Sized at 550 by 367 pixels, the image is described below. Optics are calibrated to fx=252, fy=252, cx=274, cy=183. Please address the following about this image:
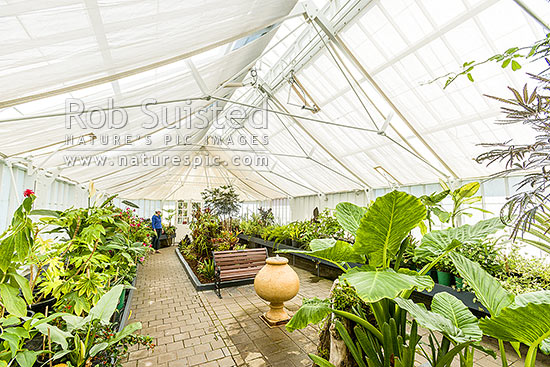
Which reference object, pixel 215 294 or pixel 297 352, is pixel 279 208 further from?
pixel 297 352

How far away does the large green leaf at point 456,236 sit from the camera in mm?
1710

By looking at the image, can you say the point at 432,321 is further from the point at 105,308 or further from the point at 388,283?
the point at 105,308

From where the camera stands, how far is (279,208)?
17422mm

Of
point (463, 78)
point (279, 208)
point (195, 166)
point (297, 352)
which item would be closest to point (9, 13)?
point (297, 352)

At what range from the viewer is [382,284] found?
3.99ft

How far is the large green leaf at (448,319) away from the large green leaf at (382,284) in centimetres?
16

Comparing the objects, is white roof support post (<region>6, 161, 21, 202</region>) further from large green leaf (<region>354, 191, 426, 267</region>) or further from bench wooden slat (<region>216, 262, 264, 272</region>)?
large green leaf (<region>354, 191, 426, 267</region>)

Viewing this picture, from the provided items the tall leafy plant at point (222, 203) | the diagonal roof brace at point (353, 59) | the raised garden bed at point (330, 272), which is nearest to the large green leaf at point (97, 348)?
the raised garden bed at point (330, 272)

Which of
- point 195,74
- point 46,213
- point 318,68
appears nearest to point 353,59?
point 318,68

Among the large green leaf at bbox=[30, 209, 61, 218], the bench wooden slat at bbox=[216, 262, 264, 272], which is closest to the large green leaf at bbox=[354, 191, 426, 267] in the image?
the large green leaf at bbox=[30, 209, 61, 218]

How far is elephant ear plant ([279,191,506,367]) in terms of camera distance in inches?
50.7

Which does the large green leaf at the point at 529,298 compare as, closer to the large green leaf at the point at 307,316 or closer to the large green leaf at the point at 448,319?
the large green leaf at the point at 448,319

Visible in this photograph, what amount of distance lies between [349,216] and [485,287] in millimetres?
Answer: 935

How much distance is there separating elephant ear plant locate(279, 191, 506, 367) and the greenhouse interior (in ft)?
0.05
